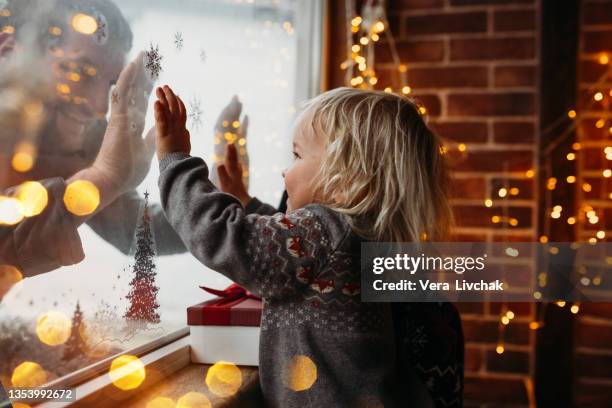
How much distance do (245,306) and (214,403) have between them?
20 cm

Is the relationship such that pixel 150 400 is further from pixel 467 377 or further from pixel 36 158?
pixel 467 377

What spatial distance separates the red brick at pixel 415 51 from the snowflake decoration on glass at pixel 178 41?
1.03m

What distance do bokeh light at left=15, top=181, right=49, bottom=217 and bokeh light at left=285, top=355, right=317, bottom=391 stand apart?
41 cm

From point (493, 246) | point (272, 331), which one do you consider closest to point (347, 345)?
point (272, 331)

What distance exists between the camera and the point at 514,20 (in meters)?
1.77

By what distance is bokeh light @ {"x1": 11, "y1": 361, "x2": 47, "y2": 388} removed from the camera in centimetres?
57

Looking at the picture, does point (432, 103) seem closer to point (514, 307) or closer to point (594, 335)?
point (514, 307)

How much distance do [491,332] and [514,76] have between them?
0.76m

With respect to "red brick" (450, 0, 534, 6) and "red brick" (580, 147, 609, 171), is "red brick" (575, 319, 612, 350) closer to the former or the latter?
"red brick" (580, 147, 609, 171)

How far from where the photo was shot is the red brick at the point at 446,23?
1.79 metres

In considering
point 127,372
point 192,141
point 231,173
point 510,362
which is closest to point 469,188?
point 510,362

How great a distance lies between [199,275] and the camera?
1.08m

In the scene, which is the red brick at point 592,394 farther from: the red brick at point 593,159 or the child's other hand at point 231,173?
the child's other hand at point 231,173

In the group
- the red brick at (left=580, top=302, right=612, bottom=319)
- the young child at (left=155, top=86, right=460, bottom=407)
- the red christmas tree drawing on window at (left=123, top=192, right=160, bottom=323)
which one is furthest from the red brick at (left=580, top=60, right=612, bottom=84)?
the red christmas tree drawing on window at (left=123, top=192, right=160, bottom=323)
